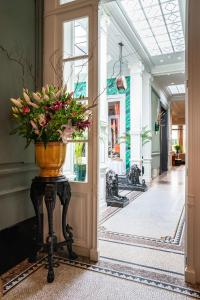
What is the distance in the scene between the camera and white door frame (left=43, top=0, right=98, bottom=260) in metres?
2.38

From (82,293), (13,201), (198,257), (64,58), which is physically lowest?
(82,293)

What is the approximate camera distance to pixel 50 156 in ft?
6.83

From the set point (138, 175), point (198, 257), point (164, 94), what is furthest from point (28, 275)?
point (164, 94)

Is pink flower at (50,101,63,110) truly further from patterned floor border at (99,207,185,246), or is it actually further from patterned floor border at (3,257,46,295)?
patterned floor border at (99,207,185,246)

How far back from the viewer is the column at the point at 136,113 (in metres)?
6.77

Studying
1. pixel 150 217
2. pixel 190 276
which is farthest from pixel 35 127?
pixel 150 217

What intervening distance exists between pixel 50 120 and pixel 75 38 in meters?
1.25

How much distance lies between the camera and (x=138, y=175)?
20.7 ft

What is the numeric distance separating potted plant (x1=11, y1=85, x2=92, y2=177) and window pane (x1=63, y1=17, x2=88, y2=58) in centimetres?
81

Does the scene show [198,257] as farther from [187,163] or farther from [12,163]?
[12,163]

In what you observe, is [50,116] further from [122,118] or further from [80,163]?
[122,118]

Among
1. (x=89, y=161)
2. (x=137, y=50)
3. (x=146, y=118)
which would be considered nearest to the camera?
(x=89, y=161)

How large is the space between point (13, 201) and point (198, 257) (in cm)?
177

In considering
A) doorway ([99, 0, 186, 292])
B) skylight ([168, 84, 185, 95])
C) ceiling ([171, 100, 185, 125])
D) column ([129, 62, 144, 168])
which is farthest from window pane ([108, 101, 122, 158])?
ceiling ([171, 100, 185, 125])
